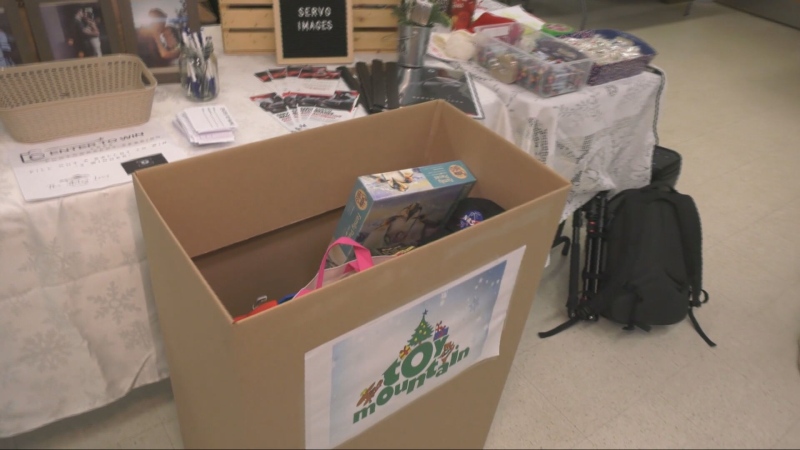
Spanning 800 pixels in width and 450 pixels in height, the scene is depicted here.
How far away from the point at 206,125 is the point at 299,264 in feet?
1.15

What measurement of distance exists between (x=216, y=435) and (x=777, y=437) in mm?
1443

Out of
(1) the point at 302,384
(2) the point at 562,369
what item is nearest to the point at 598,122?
(2) the point at 562,369

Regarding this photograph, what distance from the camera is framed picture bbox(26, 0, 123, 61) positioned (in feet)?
3.69

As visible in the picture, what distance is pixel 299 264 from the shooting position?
122 cm

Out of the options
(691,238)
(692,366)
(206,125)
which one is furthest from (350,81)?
(692,366)

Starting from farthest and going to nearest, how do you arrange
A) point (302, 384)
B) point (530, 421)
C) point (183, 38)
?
point (530, 421) < point (183, 38) < point (302, 384)

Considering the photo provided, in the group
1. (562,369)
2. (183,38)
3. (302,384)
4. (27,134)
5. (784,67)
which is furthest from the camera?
(784,67)

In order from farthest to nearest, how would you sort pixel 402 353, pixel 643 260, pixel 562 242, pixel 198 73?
pixel 562 242 → pixel 643 260 → pixel 198 73 → pixel 402 353

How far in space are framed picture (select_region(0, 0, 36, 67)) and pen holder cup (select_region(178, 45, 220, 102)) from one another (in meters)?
0.29

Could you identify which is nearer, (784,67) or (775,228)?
(775,228)

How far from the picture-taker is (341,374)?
0.77 meters

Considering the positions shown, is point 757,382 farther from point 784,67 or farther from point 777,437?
point 784,67

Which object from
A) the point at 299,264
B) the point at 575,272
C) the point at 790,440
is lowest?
the point at 790,440

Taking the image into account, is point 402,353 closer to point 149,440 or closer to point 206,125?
point 206,125
